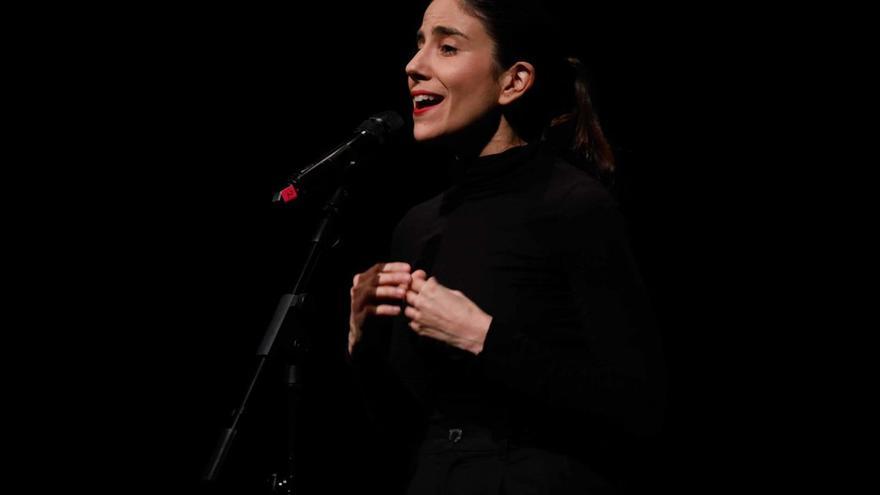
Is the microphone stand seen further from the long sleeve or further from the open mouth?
the long sleeve

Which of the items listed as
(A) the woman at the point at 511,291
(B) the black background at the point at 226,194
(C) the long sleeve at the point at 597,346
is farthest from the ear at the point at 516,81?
(B) the black background at the point at 226,194

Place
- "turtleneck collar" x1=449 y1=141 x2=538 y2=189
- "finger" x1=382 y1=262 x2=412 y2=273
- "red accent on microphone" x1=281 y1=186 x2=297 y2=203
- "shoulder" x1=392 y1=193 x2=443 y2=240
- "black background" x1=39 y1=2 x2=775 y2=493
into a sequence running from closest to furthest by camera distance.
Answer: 1. "finger" x1=382 y1=262 x2=412 y2=273
2. "red accent on microphone" x1=281 y1=186 x2=297 y2=203
3. "turtleneck collar" x1=449 y1=141 x2=538 y2=189
4. "shoulder" x1=392 y1=193 x2=443 y2=240
5. "black background" x1=39 y1=2 x2=775 y2=493

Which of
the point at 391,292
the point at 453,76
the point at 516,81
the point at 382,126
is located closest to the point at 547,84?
the point at 516,81

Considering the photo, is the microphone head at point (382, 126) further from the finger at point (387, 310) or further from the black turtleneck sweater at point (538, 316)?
the finger at point (387, 310)

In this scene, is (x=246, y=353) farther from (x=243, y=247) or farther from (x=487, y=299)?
(x=487, y=299)

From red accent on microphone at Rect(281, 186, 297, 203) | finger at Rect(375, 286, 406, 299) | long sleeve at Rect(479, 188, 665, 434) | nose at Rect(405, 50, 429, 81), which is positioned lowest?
long sleeve at Rect(479, 188, 665, 434)

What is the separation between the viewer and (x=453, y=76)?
165 cm

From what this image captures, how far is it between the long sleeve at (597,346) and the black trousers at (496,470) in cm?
9

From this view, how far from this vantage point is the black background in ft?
8.90

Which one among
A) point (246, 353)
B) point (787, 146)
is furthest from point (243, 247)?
point (787, 146)

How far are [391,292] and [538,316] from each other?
26 cm

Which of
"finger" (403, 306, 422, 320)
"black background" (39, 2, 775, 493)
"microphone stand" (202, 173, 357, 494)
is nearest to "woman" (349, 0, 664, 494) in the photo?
"finger" (403, 306, 422, 320)

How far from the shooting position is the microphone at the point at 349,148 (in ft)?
5.04

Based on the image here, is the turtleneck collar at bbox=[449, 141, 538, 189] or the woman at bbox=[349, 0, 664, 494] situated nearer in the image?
the woman at bbox=[349, 0, 664, 494]
